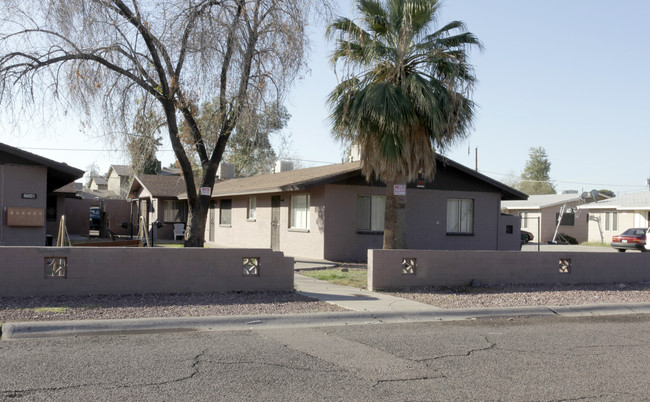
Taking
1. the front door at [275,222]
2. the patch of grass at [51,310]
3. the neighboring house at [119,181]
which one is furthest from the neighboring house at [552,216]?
the neighboring house at [119,181]

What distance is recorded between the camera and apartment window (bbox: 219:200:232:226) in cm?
2833

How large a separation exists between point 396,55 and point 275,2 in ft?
11.8

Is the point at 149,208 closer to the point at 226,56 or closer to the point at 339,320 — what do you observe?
the point at 226,56

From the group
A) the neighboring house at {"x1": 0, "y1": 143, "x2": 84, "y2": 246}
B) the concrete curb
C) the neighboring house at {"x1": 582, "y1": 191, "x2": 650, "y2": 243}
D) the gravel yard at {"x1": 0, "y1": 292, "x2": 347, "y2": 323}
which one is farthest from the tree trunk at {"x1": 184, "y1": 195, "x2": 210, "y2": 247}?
the neighboring house at {"x1": 582, "y1": 191, "x2": 650, "y2": 243}

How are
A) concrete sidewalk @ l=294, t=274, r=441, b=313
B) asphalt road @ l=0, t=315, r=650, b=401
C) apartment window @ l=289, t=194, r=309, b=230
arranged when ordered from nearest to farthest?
asphalt road @ l=0, t=315, r=650, b=401
concrete sidewalk @ l=294, t=274, r=441, b=313
apartment window @ l=289, t=194, r=309, b=230

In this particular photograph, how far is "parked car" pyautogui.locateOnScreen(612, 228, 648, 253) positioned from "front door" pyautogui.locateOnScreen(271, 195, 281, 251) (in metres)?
19.3

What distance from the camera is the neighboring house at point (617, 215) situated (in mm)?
36781

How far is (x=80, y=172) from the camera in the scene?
17.4 m

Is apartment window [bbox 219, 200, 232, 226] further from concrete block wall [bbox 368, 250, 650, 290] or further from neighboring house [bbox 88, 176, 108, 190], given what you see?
neighboring house [bbox 88, 176, 108, 190]

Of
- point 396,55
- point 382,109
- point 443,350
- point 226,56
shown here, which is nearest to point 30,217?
point 226,56

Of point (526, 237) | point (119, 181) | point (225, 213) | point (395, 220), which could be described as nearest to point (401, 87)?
point (395, 220)

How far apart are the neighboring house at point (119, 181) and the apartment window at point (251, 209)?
114 feet

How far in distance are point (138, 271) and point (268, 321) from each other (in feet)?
9.85

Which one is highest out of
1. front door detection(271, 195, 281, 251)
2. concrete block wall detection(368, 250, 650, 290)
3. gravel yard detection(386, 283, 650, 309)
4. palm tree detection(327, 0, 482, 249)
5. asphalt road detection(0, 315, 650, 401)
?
palm tree detection(327, 0, 482, 249)
